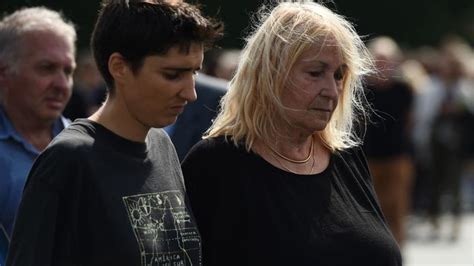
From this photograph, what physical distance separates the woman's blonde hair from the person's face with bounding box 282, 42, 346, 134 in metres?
0.02

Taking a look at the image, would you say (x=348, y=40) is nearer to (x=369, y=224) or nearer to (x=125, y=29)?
(x=369, y=224)

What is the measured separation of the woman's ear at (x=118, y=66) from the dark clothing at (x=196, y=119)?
5.86 ft

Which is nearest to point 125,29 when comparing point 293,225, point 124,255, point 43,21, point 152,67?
point 152,67

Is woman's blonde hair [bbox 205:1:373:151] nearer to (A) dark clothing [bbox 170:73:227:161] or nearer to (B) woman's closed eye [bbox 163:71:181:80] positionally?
(B) woman's closed eye [bbox 163:71:181:80]

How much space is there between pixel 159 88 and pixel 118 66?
133 millimetres

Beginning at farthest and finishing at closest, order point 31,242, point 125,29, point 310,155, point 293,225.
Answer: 1. point 310,155
2. point 293,225
3. point 125,29
4. point 31,242

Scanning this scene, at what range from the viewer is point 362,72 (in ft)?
14.3

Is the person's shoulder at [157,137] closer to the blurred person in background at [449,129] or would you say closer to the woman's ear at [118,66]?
the woman's ear at [118,66]

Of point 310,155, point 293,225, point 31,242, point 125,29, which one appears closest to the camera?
point 31,242

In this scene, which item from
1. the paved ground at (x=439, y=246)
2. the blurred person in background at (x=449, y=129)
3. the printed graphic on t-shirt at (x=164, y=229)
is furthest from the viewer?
the blurred person in background at (x=449, y=129)

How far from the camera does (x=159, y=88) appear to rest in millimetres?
3510

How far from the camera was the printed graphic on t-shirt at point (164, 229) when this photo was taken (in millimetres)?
3416

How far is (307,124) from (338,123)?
323 millimetres

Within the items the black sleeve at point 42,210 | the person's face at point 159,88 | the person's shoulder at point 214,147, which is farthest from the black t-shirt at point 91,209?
the person's shoulder at point 214,147
